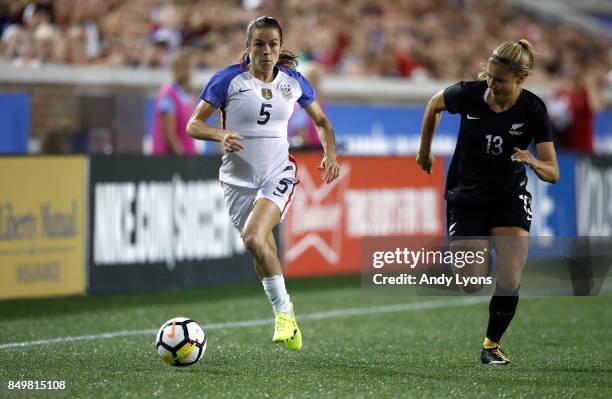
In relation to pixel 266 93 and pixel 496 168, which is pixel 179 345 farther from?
pixel 496 168

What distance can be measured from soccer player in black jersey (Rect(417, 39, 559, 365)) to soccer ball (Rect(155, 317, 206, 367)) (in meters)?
1.85

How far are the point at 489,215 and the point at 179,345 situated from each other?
221 centimetres

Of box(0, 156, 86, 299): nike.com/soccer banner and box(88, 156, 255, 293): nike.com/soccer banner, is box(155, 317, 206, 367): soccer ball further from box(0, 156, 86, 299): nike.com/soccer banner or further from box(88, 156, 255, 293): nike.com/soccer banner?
box(88, 156, 255, 293): nike.com/soccer banner

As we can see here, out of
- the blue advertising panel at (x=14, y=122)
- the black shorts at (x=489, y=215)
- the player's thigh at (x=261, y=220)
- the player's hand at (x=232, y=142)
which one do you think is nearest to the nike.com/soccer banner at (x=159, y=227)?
the blue advertising panel at (x=14, y=122)

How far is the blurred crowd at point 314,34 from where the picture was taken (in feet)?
48.7

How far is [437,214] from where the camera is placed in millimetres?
14812

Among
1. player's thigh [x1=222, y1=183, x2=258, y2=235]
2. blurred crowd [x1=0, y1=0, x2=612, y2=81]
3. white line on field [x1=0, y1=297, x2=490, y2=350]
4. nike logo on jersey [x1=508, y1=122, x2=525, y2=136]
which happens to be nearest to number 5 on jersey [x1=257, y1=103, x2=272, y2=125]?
player's thigh [x1=222, y1=183, x2=258, y2=235]

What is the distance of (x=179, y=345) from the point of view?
7098mm

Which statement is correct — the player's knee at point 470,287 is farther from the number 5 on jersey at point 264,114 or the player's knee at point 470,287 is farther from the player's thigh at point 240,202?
the number 5 on jersey at point 264,114

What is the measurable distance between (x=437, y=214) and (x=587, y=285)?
370 cm

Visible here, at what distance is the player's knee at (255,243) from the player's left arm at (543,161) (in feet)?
5.84

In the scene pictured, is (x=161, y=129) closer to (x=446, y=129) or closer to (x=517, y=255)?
(x=517, y=255)

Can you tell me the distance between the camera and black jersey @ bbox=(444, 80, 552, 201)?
287 inches

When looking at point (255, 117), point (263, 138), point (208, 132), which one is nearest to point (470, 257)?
point (263, 138)
